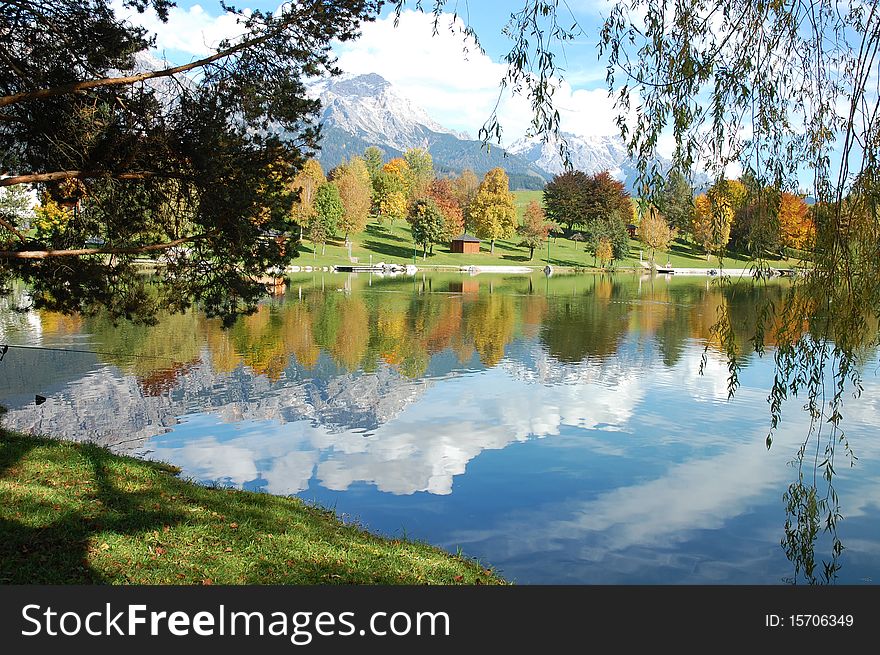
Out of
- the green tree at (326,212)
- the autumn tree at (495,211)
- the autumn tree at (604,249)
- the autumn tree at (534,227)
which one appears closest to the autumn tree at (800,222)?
the green tree at (326,212)

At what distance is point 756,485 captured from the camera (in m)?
12.4

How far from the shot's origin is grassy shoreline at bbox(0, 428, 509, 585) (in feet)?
21.2

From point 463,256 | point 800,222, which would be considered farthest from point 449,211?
point 800,222

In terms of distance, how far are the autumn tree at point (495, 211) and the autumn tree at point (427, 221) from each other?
6457mm

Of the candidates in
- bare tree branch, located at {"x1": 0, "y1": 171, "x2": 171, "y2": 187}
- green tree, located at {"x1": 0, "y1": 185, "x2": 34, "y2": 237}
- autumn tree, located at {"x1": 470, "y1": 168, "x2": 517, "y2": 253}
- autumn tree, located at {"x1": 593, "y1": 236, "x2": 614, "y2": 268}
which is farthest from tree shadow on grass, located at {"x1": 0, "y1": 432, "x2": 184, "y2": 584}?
autumn tree, located at {"x1": 470, "y1": 168, "x2": 517, "y2": 253}

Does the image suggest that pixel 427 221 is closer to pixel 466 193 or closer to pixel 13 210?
pixel 466 193

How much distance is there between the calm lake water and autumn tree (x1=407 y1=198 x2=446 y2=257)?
184 ft

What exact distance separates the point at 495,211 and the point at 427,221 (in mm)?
10081

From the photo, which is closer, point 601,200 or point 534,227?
point 534,227

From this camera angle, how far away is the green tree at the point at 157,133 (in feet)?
32.6

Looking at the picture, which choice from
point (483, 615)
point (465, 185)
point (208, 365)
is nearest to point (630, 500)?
point (483, 615)

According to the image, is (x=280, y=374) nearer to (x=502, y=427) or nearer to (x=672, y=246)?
(x=502, y=427)

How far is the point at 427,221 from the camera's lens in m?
85.4

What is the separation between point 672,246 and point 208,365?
99912mm
